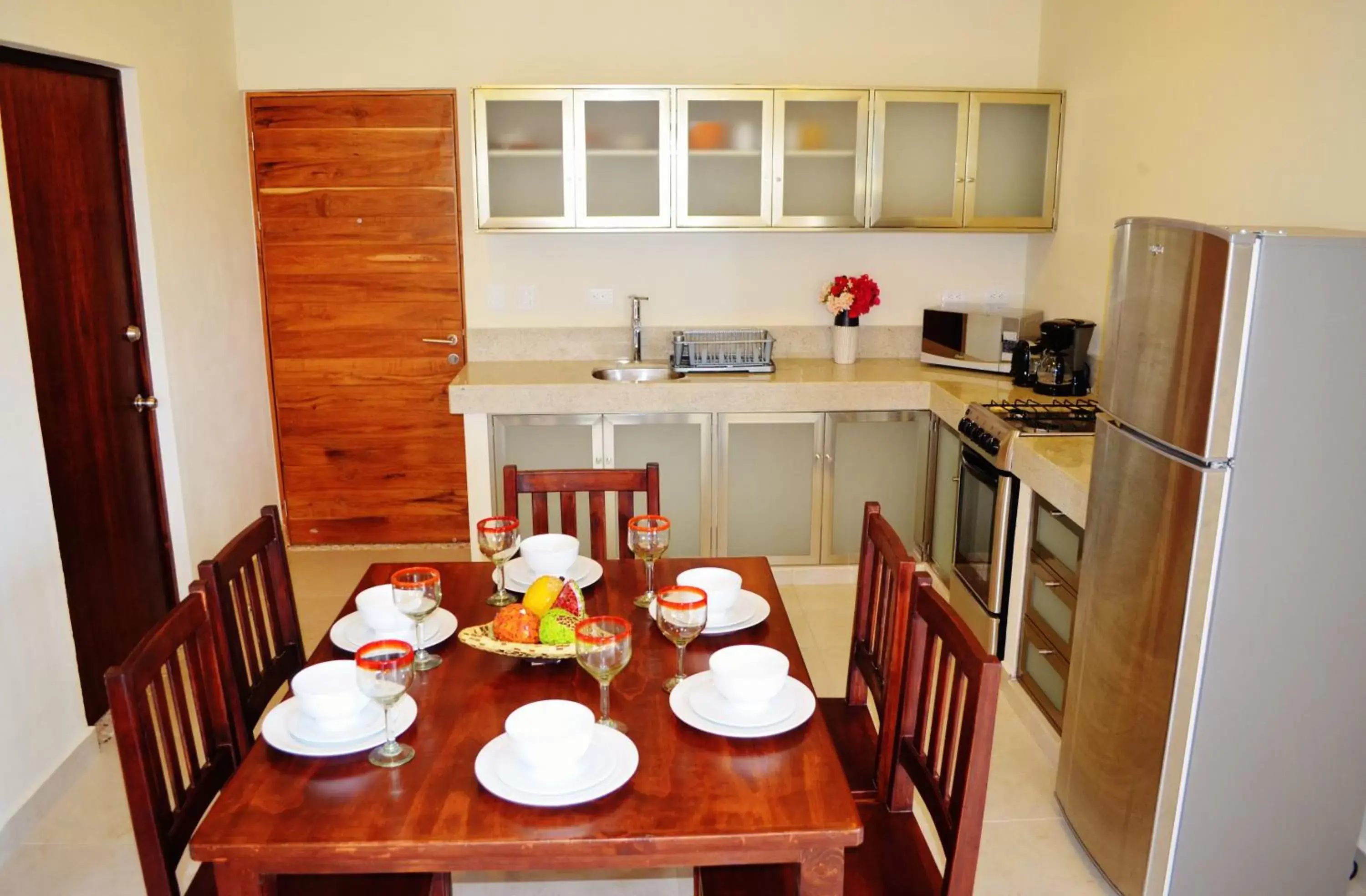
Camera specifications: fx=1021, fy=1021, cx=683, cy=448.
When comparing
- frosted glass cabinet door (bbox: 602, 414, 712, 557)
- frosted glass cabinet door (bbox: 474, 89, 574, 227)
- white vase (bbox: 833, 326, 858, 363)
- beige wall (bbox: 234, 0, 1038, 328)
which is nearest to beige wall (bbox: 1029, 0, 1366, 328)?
beige wall (bbox: 234, 0, 1038, 328)

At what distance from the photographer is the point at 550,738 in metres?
1.54

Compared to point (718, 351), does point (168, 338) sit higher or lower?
higher

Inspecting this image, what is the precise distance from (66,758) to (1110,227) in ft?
12.5

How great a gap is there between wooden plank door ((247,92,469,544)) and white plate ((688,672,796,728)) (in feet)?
9.80

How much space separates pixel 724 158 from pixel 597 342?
1.00 m

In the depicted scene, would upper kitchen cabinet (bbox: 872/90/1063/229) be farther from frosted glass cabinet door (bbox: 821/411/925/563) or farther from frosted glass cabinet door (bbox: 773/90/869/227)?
frosted glass cabinet door (bbox: 821/411/925/563)

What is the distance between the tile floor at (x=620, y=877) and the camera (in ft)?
7.99

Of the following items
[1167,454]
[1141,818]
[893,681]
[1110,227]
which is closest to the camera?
[893,681]

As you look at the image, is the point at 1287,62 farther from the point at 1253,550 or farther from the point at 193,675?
the point at 193,675

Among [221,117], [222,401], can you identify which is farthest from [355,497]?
[221,117]

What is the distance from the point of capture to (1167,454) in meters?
2.10

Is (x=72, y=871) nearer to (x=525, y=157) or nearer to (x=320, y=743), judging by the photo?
(x=320, y=743)

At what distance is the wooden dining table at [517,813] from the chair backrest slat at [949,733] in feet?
0.66

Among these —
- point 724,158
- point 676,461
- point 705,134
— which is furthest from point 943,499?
point 705,134
